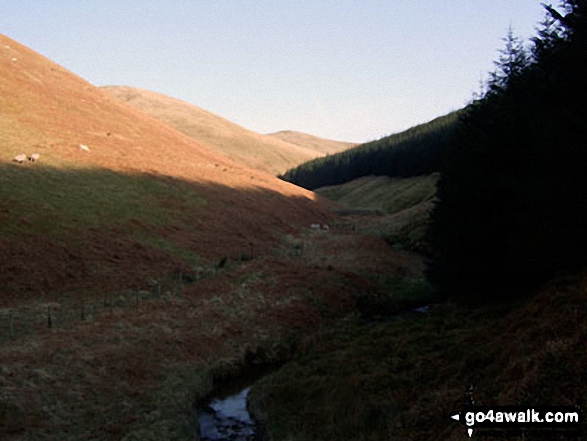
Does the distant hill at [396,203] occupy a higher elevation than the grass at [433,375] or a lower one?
higher

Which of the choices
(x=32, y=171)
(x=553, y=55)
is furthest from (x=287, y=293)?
(x=32, y=171)

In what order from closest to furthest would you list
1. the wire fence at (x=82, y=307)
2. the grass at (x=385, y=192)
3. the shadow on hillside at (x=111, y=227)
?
the wire fence at (x=82, y=307), the shadow on hillside at (x=111, y=227), the grass at (x=385, y=192)

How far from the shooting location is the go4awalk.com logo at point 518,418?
34.5ft

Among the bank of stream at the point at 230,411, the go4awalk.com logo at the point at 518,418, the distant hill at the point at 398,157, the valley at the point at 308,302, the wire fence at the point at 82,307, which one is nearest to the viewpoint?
the go4awalk.com logo at the point at 518,418

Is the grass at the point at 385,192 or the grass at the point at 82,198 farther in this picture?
the grass at the point at 385,192

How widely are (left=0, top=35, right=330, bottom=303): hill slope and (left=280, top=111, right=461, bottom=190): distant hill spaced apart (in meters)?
52.9

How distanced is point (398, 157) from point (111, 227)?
4568 inches

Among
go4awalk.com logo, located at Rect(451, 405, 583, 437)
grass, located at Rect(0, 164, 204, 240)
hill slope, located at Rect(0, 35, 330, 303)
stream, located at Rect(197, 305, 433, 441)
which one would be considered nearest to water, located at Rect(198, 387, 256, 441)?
stream, located at Rect(197, 305, 433, 441)

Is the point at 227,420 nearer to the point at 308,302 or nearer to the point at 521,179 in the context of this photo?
the point at 308,302

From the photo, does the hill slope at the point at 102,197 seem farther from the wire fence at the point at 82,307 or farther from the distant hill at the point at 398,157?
the distant hill at the point at 398,157

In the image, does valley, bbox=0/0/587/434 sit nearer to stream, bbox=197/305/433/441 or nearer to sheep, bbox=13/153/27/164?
stream, bbox=197/305/433/441

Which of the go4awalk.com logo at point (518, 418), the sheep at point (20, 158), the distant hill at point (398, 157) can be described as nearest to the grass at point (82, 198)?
the sheep at point (20, 158)

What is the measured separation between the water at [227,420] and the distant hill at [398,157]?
89115 millimetres

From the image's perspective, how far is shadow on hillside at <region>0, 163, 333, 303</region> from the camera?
1299 inches
